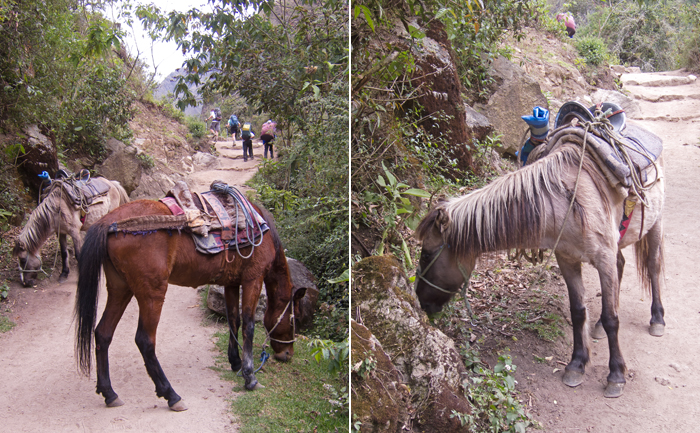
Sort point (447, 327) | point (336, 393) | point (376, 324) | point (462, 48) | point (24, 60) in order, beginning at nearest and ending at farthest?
point (336, 393) < point (376, 324) < point (447, 327) < point (24, 60) < point (462, 48)

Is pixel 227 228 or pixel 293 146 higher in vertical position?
pixel 293 146

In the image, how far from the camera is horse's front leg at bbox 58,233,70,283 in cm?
364

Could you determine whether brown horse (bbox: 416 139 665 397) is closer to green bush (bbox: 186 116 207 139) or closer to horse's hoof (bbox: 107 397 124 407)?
green bush (bbox: 186 116 207 139)

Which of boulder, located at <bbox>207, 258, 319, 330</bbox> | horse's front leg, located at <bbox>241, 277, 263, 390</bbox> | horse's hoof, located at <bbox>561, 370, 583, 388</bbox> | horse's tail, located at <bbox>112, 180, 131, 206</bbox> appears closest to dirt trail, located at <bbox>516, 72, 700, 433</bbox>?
horse's hoof, located at <bbox>561, 370, 583, 388</bbox>

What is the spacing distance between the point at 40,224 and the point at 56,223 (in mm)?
198

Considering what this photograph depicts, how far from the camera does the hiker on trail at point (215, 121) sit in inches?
108

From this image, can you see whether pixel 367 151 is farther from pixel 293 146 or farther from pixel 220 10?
pixel 220 10

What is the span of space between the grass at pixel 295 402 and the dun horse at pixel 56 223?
2.18m

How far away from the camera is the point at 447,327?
3.08 meters

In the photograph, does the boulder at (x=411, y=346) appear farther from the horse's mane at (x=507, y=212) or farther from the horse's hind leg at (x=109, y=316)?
the horse's hind leg at (x=109, y=316)

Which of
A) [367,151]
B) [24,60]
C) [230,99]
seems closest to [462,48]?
[367,151]

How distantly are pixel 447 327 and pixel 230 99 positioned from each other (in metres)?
2.13

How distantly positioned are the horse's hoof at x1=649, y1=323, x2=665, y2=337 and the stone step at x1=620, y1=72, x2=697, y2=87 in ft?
38.4

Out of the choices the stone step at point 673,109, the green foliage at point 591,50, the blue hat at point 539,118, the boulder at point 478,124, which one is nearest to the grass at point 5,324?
the blue hat at point 539,118
